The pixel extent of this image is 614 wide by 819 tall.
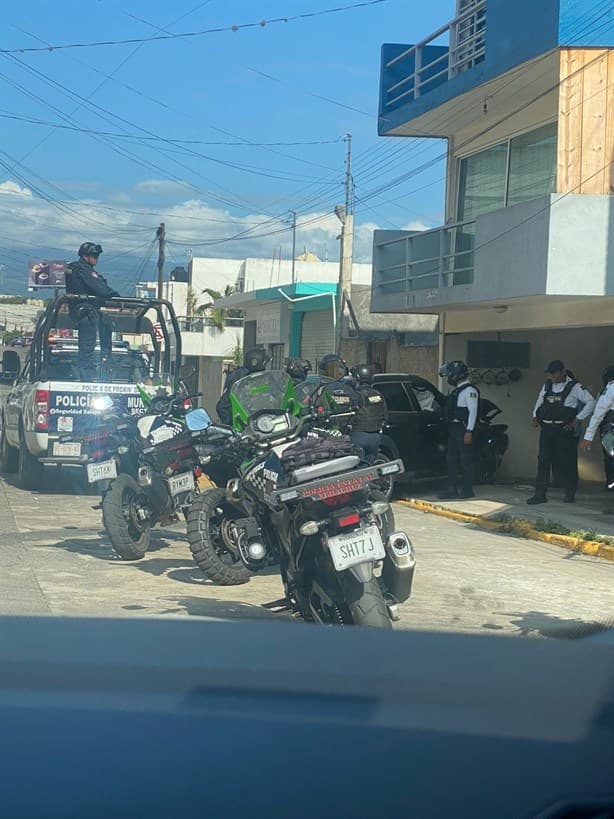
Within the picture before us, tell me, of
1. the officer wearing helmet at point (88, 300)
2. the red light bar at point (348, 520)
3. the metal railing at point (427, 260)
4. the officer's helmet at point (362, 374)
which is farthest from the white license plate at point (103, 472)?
the metal railing at point (427, 260)

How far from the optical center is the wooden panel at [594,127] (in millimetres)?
13484

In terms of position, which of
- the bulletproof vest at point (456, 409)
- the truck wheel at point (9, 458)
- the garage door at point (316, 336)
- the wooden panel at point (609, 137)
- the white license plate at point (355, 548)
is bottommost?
the truck wheel at point (9, 458)

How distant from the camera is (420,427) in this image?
15.2 meters

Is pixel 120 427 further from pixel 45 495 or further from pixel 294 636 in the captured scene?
pixel 294 636

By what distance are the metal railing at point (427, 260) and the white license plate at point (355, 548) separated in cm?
1077

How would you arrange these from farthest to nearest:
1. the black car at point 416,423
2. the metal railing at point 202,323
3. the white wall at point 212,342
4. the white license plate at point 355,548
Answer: the metal railing at point 202,323
the white wall at point 212,342
the black car at point 416,423
the white license plate at point 355,548

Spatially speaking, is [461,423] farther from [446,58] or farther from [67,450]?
[446,58]

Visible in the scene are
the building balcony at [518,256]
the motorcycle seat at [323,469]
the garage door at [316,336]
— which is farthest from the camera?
the garage door at [316,336]

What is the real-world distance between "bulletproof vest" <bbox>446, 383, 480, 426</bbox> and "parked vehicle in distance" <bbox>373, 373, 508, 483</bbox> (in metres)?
0.60

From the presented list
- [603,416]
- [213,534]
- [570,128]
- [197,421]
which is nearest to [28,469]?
[197,421]

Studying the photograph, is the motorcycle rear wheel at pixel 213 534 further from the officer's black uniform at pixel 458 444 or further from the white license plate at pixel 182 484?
the officer's black uniform at pixel 458 444

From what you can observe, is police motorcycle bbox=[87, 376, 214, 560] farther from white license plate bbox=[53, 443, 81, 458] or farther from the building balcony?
the building balcony

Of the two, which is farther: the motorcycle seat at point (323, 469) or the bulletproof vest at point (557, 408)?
the bulletproof vest at point (557, 408)

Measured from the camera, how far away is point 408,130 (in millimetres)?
18969
